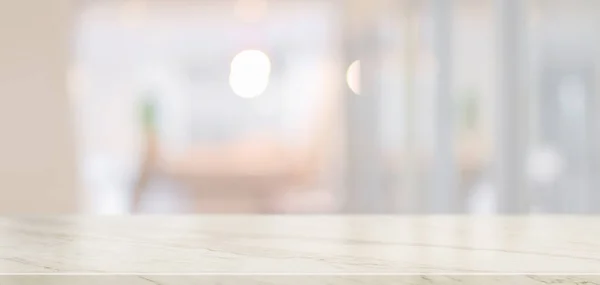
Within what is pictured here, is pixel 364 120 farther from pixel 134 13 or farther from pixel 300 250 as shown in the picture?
pixel 300 250

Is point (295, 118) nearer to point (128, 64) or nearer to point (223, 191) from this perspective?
point (223, 191)

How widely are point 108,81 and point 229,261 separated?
3.24 metres

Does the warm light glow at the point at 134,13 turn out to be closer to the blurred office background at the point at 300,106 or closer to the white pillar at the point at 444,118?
the blurred office background at the point at 300,106

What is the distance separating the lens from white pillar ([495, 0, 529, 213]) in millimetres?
1038

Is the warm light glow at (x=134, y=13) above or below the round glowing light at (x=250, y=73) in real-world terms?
above

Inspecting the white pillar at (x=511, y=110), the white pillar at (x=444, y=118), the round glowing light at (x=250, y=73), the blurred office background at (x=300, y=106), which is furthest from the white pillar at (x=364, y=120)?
the white pillar at (x=511, y=110)

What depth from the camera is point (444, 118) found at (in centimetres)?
148

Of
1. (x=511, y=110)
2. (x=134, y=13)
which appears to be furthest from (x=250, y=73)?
(x=511, y=110)

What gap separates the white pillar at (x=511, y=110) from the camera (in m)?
1.04

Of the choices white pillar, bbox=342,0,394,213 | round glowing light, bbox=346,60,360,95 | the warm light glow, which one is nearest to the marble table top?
white pillar, bbox=342,0,394,213

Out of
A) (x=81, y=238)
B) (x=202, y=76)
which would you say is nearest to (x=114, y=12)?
(x=202, y=76)

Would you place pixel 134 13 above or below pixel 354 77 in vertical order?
above

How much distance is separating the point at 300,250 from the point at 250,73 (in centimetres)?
329

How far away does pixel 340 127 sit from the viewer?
306 cm
